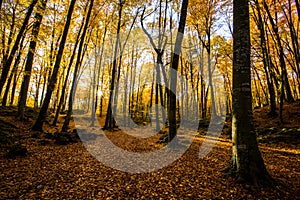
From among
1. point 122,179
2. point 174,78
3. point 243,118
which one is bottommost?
point 122,179

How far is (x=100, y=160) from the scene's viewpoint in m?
6.16

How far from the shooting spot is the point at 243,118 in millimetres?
4051

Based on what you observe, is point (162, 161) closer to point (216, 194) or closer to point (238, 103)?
point (216, 194)

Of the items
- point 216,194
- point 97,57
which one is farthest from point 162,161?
point 97,57

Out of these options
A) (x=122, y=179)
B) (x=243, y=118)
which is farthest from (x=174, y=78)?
(x=122, y=179)

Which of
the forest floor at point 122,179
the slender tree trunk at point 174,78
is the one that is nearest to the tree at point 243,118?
the forest floor at point 122,179

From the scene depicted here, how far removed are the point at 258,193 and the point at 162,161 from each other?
3264mm

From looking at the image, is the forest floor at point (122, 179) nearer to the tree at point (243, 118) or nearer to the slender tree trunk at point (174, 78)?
the tree at point (243, 118)

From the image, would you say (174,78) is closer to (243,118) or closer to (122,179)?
(243,118)

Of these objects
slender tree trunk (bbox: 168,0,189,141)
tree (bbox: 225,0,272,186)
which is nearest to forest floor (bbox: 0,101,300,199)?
tree (bbox: 225,0,272,186)

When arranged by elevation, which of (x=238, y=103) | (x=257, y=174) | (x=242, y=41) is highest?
(x=242, y=41)

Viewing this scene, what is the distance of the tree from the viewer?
388cm

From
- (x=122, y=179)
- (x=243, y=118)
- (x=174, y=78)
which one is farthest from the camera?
(x=174, y=78)

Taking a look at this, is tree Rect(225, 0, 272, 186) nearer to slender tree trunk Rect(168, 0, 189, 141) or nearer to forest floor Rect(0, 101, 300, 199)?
forest floor Rect(0, 101, 300, 199)
